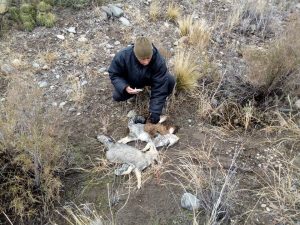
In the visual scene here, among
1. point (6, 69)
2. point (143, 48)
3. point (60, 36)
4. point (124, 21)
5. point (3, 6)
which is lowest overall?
Result: point (6, 69)

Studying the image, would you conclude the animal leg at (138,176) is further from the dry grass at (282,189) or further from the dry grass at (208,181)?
the dry grass at (282,189)

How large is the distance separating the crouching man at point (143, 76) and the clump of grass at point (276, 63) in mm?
843

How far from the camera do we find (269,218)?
3.02m

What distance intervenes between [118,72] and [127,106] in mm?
417

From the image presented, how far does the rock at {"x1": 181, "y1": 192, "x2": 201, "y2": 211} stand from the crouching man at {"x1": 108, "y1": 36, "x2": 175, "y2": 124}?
0.91 meters

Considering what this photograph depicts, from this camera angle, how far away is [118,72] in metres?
3.76

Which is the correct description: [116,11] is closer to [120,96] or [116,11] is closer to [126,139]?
[120,96]

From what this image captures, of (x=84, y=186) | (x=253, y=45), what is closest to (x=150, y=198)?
(x=84, y=186)

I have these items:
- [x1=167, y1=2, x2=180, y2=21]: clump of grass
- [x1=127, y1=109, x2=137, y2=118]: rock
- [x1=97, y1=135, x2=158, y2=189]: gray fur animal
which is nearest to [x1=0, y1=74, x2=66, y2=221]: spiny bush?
[x1=97, y1=135, x2=158, y2=189]: gray fur animal

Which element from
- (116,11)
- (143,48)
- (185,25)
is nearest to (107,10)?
(116,11)

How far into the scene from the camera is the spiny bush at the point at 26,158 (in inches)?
116

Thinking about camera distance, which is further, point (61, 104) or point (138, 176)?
point (61, 104)

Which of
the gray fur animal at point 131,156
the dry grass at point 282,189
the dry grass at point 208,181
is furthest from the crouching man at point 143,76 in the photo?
Answer: the dry grass at point 282,189

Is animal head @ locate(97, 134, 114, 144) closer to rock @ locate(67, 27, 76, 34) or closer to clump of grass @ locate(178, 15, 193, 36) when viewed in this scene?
rock @ locate(67, 27, 76, 34)
